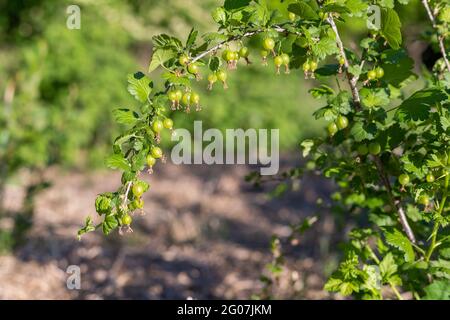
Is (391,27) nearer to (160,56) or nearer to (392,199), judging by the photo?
(392,199)

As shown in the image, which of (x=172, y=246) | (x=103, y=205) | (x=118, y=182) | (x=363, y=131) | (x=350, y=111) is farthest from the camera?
(x=118, y=182)

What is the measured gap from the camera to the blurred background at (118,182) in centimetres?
396

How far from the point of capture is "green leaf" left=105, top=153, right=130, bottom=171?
6.02 feet

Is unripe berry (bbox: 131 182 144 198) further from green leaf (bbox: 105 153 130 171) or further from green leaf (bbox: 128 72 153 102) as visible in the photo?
green leaf (bbox: 128 72 153 102)

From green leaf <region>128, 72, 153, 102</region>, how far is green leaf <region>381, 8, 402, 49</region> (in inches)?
31.6

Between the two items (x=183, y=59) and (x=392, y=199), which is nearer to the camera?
(x=183, y=59)

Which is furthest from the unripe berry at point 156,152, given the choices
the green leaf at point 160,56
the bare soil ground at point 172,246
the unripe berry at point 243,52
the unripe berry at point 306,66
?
the bare soil ground at point 172,246

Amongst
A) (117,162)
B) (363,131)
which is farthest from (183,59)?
(363,131)

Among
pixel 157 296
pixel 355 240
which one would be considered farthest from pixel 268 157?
pixel 355 240

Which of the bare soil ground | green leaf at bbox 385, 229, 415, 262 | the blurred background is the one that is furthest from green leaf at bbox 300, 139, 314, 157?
the bare soil ground

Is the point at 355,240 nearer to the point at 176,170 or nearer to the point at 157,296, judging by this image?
the point at 157,296

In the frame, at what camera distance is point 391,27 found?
2.00m

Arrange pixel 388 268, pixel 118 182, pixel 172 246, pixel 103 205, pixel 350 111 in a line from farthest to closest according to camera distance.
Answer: pixel 118 182 < pixel 172 246 < pixel 388 268 < pixel 350 111 < pixel 103 205

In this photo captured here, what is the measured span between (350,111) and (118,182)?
471 centimetres
